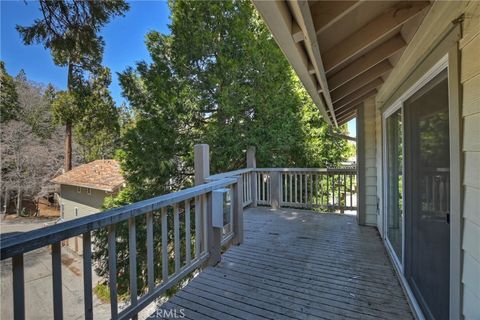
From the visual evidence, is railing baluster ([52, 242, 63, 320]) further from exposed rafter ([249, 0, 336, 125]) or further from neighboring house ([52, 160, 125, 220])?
neighboring house ([52, 160, 125, 220])

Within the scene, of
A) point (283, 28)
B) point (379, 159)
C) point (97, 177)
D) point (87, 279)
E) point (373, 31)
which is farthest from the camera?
point (97, 177)

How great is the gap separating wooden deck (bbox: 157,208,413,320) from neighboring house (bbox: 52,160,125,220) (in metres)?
9.65

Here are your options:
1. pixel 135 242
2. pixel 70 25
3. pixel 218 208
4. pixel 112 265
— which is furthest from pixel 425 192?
pixel 70 25

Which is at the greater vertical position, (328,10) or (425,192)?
(328,10)

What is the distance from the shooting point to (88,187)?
12.0 meters

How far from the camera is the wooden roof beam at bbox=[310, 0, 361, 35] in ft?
4.33

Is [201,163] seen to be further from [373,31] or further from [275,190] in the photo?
[275,190]

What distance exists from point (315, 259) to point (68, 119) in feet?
39.5

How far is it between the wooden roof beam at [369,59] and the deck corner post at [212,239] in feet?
6.09

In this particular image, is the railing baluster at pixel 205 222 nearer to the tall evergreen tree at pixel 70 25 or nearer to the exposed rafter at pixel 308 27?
the exposed rafter at pixel 308 27

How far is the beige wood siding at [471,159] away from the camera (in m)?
1.10

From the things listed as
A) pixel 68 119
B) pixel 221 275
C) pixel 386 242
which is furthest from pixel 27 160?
pixel 386 242

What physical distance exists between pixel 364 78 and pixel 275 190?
3.31 metres

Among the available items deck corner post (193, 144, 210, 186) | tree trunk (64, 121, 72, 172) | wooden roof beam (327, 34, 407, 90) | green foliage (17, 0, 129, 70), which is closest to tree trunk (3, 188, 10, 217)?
tree trunk (64, 121, 72, 172)
